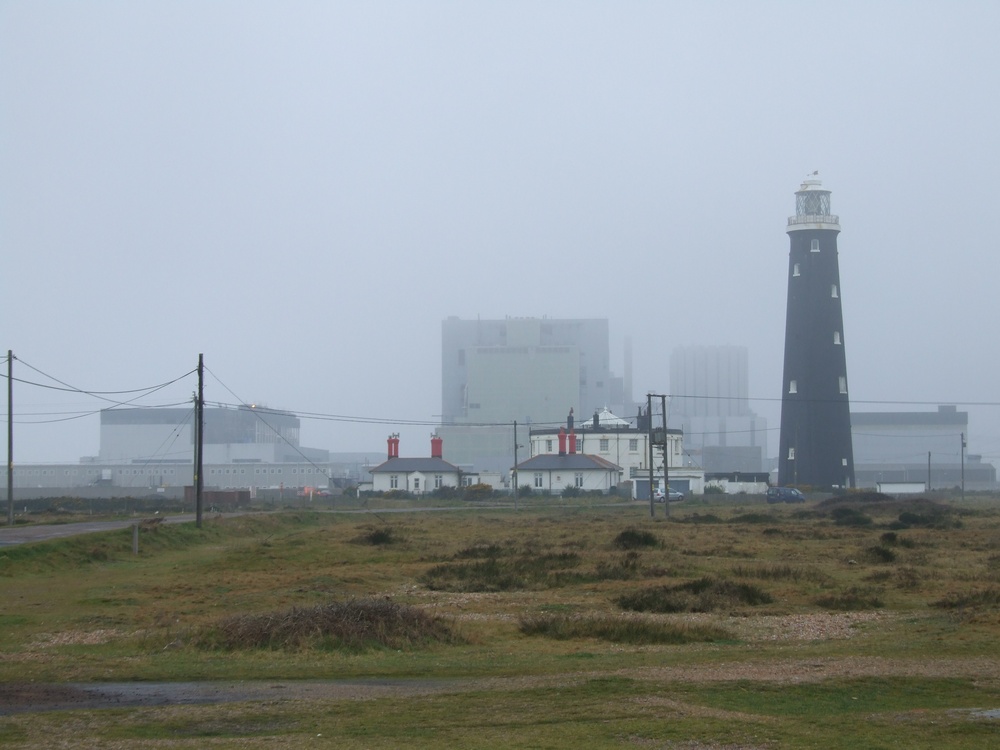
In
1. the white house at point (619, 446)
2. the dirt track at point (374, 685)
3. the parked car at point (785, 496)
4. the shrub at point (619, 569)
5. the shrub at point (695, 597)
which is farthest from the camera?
the white house at point (619, 446)

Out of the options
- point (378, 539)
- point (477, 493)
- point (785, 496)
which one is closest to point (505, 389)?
point (477, 493)

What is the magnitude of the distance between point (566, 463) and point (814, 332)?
22.1 metres

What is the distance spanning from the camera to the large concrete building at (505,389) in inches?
5034

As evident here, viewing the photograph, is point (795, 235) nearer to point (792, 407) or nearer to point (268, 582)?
point (792, 407)

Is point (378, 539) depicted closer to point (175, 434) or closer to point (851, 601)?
point (851, 601)

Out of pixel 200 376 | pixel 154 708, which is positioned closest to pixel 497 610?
pixel 154 708

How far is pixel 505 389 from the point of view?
131 m

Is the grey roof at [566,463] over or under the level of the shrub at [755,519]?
over

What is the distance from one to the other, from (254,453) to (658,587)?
118m

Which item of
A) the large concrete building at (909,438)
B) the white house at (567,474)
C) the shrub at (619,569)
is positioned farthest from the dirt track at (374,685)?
the large concrete building at (909,438)

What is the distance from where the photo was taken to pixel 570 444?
85.8 metres

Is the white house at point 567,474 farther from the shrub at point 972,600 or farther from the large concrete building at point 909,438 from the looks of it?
the shrub at point 972,600

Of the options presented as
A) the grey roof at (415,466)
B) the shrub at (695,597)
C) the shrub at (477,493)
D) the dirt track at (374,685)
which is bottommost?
the shrub at (477,493)

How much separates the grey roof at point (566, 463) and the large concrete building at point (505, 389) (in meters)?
35.5
